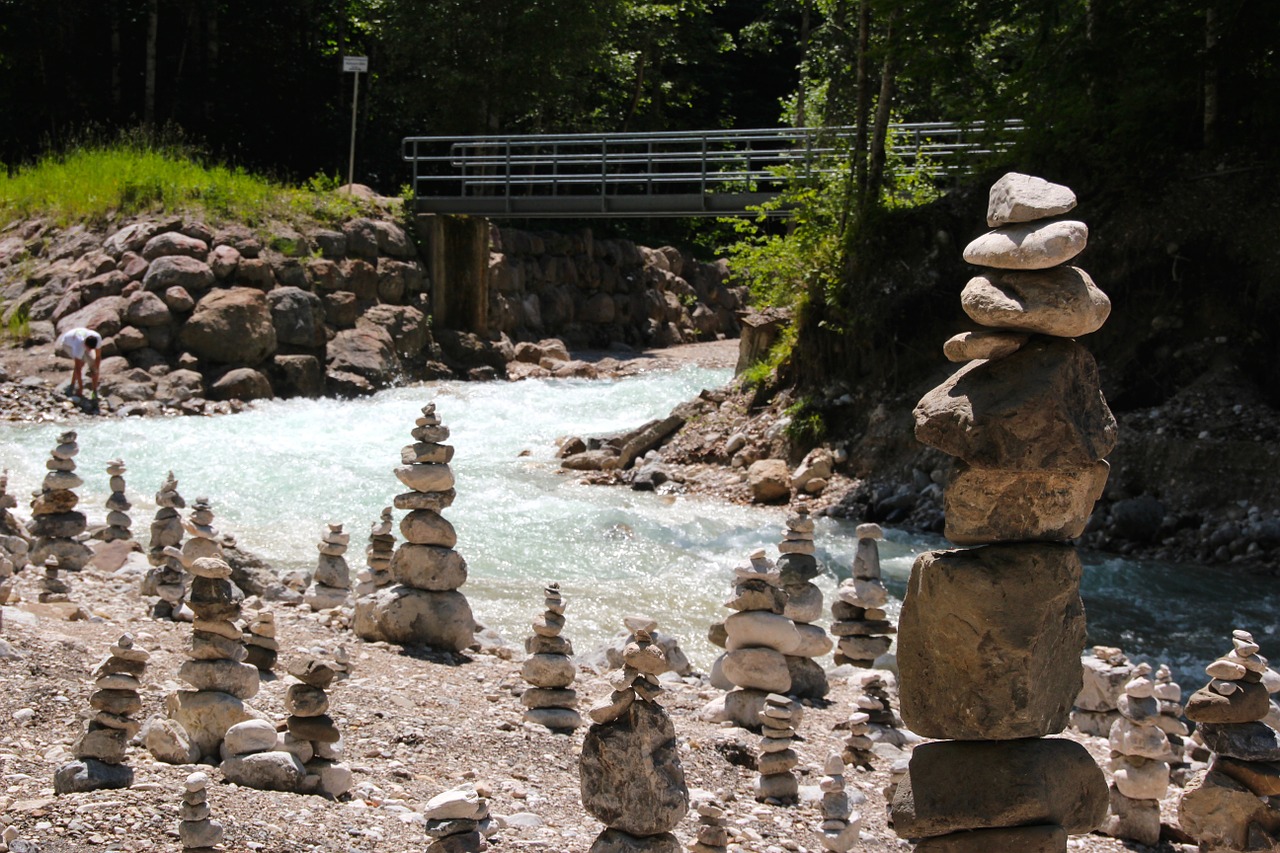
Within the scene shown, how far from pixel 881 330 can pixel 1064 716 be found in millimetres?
12751

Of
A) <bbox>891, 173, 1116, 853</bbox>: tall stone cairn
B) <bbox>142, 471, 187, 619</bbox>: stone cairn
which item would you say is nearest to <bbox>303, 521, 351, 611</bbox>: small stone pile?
<bbox>142, 471, 187, 619</bbox>: stone cairn

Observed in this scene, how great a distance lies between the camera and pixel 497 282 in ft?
89.6

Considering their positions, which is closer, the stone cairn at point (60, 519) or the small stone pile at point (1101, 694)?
the small stone pile at point (1101, 694)

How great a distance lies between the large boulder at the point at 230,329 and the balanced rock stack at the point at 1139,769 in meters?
17.0

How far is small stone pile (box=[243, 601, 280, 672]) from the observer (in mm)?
6961

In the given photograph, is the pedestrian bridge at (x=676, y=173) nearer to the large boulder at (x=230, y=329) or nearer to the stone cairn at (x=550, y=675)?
the large boulder at (x=230, y=329)

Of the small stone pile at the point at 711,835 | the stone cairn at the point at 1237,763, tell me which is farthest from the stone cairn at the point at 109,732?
the stone cairn at the point at 1237,763

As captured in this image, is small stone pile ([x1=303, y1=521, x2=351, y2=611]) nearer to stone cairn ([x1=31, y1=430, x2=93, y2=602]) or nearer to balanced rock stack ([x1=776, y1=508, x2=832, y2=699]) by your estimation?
stone cairn ([x1=31, y1=430, x2=93, y2=602])

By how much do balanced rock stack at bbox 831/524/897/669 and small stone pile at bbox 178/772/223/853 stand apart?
5538mm

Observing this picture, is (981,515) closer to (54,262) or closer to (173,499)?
(173,499)

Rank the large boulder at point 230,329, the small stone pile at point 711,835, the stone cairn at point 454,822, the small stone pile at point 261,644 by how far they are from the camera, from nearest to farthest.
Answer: the stone cairn at point 454,822 → the small stone pile at point 711,835 → the small stone pile at point 261,644 → the large boulder at point 230,329

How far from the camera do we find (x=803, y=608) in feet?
27.9

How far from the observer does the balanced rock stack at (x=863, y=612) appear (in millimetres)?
9188

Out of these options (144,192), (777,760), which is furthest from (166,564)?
(144,192)
